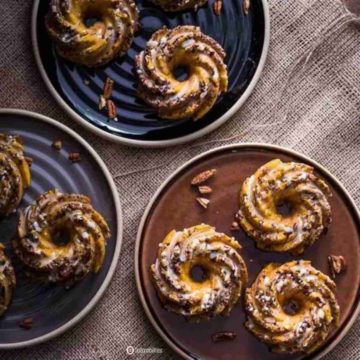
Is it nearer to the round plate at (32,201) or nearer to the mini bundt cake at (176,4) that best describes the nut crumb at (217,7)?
the mini bundt cake at (176,4)

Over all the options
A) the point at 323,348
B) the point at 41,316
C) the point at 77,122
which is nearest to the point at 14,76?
the point at 77,122

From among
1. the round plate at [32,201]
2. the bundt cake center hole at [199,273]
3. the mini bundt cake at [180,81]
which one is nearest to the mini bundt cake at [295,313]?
the bundt cake center hole at [199,273]

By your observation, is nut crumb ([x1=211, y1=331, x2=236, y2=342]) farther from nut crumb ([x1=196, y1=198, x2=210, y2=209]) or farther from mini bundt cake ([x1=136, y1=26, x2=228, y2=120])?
mini bundt cake ([x1=136, y1=26, x2=228, y2=120])

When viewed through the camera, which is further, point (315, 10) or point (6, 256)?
point (315, 10)

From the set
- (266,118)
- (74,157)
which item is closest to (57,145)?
(74,157)

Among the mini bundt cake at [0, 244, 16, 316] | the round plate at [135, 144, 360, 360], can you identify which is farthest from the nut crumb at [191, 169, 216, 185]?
the mini bundt cake at [0, 244, 16, 316]

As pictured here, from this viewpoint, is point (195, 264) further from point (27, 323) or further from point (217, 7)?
point (217, 7)

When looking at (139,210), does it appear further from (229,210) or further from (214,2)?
(214,2)

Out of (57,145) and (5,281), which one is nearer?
(5,281)
